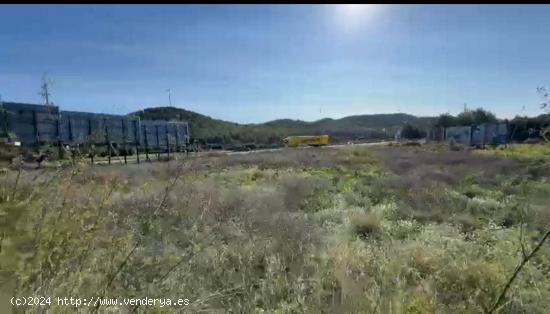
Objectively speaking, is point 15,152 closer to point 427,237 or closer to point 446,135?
point 427,237

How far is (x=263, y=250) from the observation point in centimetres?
602

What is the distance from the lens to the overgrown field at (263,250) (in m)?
2.37

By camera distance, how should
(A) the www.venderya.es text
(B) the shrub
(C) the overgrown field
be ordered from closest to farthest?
1. (A) the www.venderya.es text
2. (C) the overgrown field
3. (B) the shrub

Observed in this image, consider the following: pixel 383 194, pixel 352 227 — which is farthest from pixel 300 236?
pixel 383 194

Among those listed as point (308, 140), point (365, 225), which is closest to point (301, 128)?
point (308, 140)

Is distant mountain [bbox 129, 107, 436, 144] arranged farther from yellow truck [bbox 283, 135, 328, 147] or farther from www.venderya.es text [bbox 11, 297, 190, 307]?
www.venderya.es text [bbox 11, 297, 190, 307]

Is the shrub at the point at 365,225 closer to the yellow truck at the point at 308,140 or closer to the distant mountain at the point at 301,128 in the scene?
the distant mountain at the point at 301,128

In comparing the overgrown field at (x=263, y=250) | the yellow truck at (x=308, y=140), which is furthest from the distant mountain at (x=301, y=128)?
the overgrown field at (x=263, y=250)

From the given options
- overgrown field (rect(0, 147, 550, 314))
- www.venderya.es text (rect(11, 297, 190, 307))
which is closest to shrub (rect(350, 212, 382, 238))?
overgrown field (rect(0, 147, 550, 314))

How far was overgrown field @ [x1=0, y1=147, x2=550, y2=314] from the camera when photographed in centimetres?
237

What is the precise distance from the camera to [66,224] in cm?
230

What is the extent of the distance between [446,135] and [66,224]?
7429 centimetres

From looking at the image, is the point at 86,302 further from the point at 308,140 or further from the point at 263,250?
the point at 308,140

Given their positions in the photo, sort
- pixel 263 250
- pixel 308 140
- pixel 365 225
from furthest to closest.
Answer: pixel 308 140, pixel 365 225, pixel 263 250
